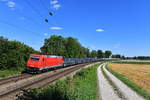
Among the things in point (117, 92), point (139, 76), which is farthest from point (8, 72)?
point (139, 76)

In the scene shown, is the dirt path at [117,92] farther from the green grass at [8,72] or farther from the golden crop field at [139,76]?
the green grass at [8,72]

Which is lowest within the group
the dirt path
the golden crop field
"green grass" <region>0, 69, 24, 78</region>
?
the golden crop field

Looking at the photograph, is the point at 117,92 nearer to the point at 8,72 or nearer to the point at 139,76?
the point at 8,72

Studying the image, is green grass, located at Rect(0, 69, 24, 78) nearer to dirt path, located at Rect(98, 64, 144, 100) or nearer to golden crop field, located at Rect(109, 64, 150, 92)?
dirt path, located at Rect(98, 64, 144, 100)

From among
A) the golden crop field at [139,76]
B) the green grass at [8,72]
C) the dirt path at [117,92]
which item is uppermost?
the green grass at [8,72]

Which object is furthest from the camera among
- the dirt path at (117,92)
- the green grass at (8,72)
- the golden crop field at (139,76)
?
the green grass at (8,72)

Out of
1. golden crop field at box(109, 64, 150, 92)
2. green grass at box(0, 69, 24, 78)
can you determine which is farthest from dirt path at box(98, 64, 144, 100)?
green grass at box(0, 69, 24, 78)

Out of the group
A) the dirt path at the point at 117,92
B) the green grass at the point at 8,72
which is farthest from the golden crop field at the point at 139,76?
the green grass at the point at 8,72

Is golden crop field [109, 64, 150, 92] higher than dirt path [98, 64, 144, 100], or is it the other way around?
dirt path [98, 64, 144, 100]

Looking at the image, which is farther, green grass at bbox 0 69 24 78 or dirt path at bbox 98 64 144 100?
green grass at bbox 0 69 24 78

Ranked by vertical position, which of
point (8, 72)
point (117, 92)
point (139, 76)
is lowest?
point (139, 76)

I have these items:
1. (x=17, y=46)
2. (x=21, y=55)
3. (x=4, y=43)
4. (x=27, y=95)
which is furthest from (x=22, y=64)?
(x=27, y=95)

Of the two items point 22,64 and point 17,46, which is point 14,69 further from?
point 17,46

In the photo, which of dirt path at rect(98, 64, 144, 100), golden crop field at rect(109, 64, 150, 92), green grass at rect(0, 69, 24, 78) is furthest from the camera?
green grass at rect(0, 69, 24, 78)
